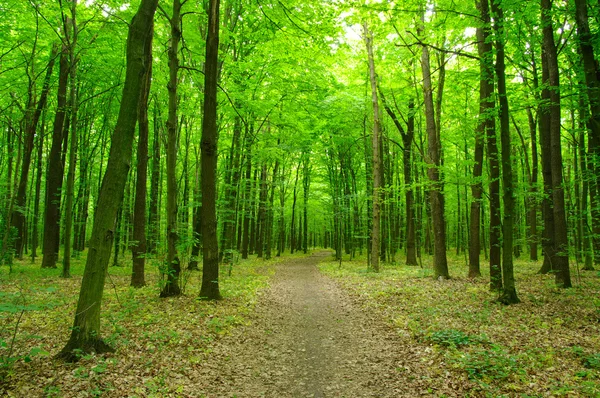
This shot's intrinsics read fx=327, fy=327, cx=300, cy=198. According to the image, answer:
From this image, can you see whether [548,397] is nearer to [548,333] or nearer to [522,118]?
[548,333]

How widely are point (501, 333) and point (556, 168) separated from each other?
6.81m

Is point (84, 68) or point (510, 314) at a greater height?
point (84, 68)

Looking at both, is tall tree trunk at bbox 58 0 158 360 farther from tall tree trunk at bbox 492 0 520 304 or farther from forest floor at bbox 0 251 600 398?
tall tree trunk at bbox 492 0 520 304

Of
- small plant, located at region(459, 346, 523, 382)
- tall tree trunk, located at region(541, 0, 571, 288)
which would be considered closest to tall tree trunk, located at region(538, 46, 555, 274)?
tall tree trunk, located at region(541, 0, 571, 288)

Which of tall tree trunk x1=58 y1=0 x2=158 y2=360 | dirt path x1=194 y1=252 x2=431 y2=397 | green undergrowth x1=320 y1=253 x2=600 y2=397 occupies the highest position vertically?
tall tree trunk x1=58 y1=0 x2=158 y2=360

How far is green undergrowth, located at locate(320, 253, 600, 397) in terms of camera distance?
15.6 ft

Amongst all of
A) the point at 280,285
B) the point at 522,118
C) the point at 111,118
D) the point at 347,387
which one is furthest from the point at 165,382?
the point at 522,118

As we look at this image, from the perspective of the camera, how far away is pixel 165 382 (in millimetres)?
4844

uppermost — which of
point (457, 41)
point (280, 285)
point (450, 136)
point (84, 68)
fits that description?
point (457, 41)

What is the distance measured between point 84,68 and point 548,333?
63.4ft

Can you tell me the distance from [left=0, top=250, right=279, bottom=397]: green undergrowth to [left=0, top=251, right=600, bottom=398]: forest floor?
0.09 feet

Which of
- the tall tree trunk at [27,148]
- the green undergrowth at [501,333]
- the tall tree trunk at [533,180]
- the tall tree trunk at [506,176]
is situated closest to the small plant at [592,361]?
the green undergrowth at [501,333]

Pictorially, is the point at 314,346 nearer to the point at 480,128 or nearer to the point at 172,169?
the point at 172,169

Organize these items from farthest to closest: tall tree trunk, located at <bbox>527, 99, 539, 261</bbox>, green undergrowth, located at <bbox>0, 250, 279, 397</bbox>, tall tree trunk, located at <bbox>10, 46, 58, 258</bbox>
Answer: tall tree trunk, located at <bbox>527, 99, 539, 261</bbox>, tall tree trunk, located at <bbox>10, 46, 58, 258</bbox>, green undergrowth, located at <bbox>0, 250, 279, 397</bbox>
